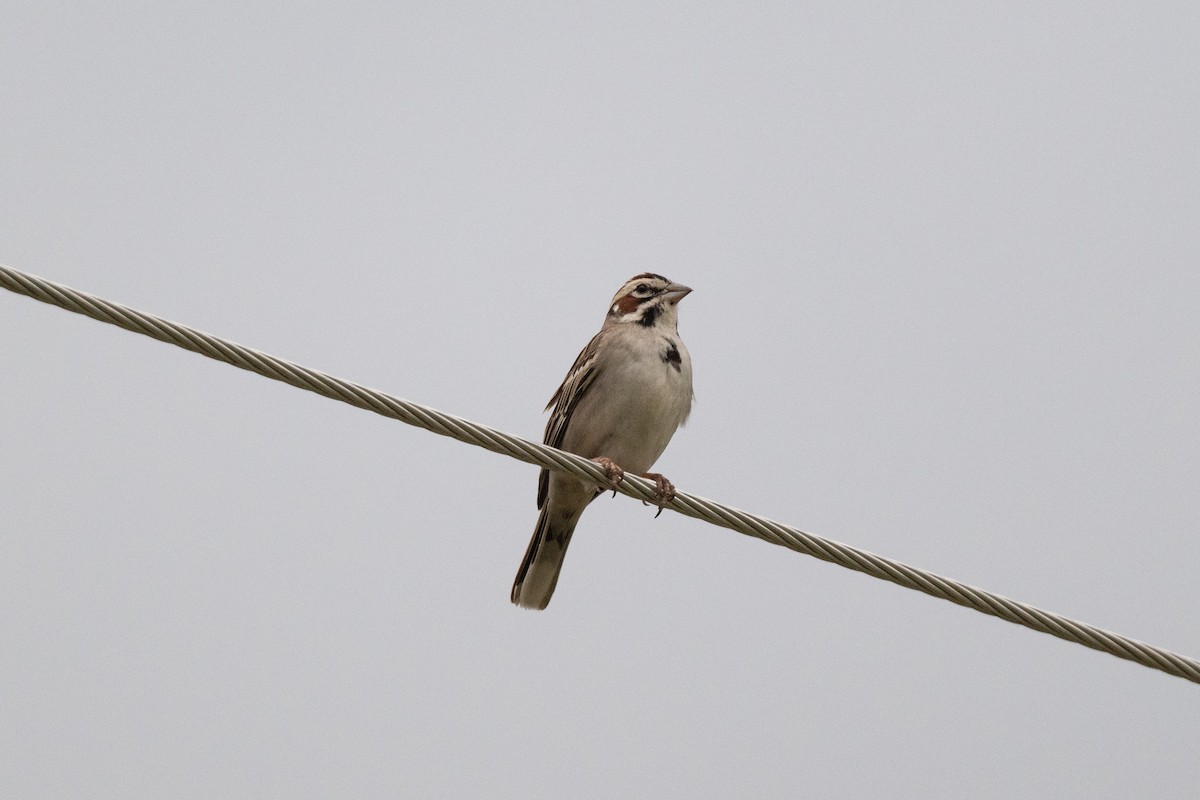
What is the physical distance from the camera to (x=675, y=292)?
834cm

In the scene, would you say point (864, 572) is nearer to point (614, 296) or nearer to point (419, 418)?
point (419, 418)

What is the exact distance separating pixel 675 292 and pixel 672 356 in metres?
0.58

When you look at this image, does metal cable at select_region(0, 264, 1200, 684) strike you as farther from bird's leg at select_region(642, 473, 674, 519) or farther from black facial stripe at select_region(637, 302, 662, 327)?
black facial stripe at select_region(637, 302, 662, 327)

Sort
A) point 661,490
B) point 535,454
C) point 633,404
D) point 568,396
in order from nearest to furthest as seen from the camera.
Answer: point 535,454, point 661,490, point 633,404, point 568,396

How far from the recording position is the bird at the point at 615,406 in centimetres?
775

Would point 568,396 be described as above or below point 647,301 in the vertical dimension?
below

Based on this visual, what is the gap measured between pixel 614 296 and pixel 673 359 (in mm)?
867

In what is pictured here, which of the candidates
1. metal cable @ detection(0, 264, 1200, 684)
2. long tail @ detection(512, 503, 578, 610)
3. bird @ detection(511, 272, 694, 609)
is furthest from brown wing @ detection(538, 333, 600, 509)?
metal cable @ detection(0, 264, 1200, 684)

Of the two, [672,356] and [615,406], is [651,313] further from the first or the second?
[615,406]

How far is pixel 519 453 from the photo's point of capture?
5215mm

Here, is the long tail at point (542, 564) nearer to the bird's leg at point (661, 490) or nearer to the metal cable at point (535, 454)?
the bird's leg at point (661, 490)

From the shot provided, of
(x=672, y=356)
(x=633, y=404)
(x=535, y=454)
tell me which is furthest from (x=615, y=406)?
(x=535, y=454)

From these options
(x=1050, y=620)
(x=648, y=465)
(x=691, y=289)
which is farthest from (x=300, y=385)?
(x=691, y=289)

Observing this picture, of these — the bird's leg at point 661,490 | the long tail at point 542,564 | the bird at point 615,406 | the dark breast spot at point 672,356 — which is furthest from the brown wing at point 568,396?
the bird's leg at point 661,490
